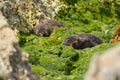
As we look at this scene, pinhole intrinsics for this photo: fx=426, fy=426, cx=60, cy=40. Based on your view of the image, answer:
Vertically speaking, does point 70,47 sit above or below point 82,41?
above

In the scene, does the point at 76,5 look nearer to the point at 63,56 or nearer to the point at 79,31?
the point at 79,31

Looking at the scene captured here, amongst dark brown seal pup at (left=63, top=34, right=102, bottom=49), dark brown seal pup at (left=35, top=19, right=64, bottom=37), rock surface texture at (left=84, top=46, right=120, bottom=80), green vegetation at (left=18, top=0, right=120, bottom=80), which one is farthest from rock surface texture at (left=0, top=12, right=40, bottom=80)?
dark brown seal pup at (left=35, top=19, right=64, bottom=37)

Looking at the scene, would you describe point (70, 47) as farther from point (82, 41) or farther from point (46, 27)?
point (46, 27)

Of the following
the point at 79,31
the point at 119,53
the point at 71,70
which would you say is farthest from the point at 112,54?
the point at 79,31

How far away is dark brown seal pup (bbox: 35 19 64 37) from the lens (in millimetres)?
34406

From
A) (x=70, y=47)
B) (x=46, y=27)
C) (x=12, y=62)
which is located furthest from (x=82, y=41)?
(x=12, y=62)

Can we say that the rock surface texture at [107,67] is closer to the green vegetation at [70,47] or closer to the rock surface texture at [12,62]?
the rock surface texture at [12,62]

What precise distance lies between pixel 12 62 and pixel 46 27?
1164 inches

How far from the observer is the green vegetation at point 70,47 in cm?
2044

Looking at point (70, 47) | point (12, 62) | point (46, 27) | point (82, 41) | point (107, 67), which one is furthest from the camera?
point (46, 27)

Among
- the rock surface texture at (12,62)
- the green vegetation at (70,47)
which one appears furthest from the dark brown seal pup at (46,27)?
the rock surface texture at (12,62)

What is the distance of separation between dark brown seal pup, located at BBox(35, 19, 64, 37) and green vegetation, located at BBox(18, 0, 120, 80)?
3.11ft

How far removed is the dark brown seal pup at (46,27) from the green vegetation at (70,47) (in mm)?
947

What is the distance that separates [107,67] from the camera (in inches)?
145
